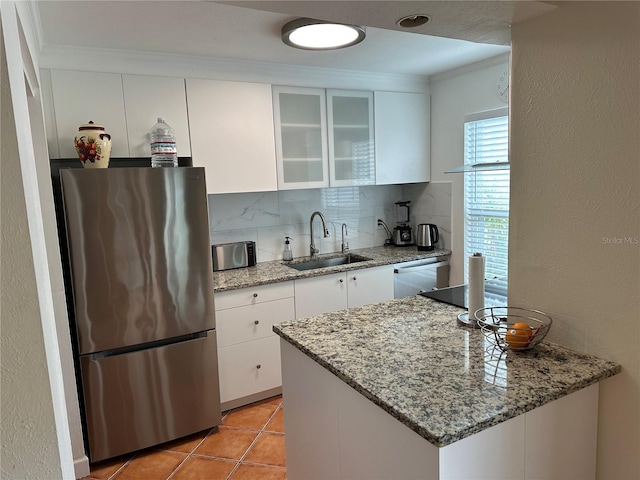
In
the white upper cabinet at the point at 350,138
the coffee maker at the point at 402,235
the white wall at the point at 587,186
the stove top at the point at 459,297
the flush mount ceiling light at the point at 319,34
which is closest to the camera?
the white wall at the point at 587,186

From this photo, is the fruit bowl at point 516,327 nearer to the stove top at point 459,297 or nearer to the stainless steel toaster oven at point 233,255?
the stove top at point 459,297

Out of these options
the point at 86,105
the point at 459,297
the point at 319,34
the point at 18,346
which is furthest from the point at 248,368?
the point at 18,346

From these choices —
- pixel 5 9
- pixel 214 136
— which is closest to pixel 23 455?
pixel 5 9

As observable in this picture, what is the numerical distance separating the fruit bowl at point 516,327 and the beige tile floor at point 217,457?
1.37 metres

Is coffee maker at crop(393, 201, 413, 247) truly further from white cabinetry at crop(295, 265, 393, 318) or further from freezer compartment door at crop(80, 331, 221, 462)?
→ freezer compartment door at crop(80, 331, 221, 462)

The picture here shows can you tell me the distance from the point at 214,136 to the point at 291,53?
714 mm

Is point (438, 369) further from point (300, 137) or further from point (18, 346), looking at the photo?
point (300, 137)

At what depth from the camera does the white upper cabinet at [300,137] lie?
10.2 ft

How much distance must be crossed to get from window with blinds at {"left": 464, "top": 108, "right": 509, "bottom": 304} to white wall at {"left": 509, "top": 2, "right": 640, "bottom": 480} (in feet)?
5.21

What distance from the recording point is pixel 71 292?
235 cm

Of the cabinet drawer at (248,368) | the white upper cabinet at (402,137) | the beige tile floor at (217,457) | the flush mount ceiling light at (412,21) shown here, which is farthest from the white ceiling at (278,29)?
the beige tile floor at (217,457)

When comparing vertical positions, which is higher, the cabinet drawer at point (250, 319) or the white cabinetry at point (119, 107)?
the white cabinetry at point (119, 107)

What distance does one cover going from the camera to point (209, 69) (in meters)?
2.82

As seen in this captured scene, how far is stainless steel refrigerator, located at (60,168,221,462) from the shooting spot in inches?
89.0
